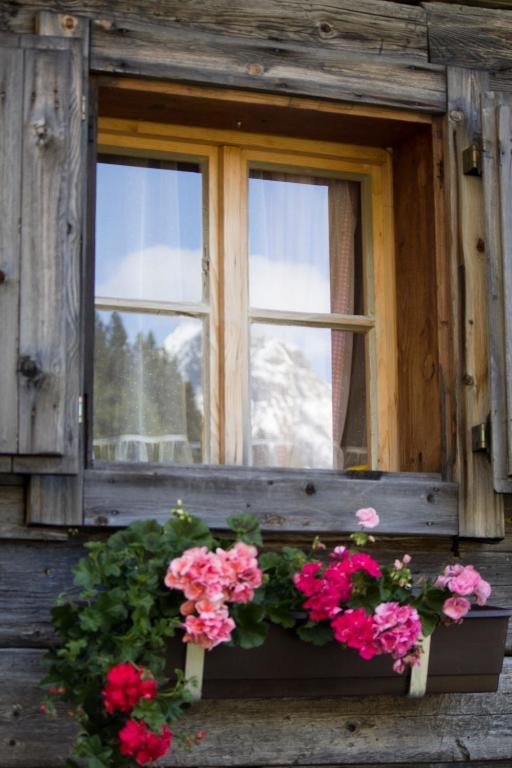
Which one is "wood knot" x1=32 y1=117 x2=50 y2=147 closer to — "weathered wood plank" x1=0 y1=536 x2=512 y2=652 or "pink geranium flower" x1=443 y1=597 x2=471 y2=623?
"weathered wood plank" x1=0 y1=536 x2=512 y2=652

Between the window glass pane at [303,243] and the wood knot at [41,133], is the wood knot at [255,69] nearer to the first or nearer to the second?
the window glass pane at [303,243]

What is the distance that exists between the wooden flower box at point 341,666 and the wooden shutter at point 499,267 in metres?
0.43

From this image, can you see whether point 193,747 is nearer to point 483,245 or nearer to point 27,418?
point 27,418

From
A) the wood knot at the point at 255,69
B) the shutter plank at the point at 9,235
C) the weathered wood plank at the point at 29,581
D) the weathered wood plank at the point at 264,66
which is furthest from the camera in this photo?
the wood knot at the point at 255,69

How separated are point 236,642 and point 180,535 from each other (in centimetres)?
29

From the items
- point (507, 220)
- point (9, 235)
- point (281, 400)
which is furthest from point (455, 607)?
point (9, 235)

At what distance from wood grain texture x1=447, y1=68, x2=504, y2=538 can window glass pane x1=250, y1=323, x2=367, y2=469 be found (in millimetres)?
439

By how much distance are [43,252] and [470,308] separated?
1245 mm

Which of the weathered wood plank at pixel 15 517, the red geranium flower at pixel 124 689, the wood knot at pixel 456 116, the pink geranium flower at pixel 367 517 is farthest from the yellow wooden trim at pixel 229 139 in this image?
the red geranium flower at pixel 124 689

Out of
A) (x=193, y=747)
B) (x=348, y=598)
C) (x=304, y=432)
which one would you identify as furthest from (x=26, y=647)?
(x=304, y=432)

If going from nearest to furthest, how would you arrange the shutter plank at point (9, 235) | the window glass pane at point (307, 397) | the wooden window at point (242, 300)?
the shutter plank at point (9, 235)
the wooden window at point (242, 300)
the window glass pane at point (307, 397)

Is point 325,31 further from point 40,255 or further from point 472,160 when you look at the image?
point 40,255

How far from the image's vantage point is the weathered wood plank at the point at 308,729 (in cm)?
370

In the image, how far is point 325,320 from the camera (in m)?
4.54
